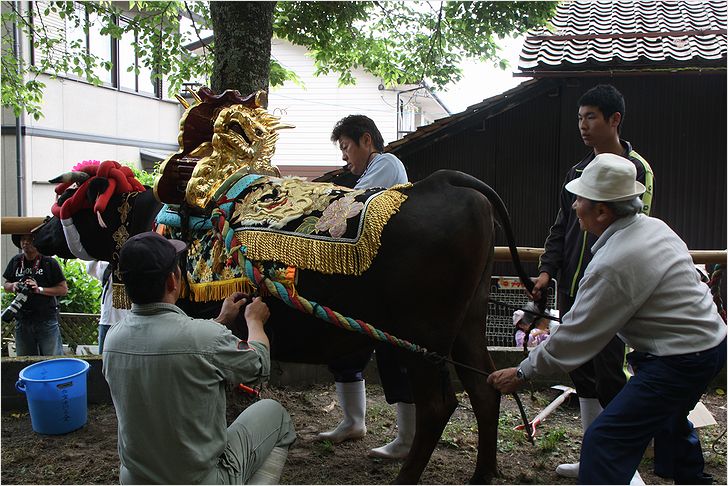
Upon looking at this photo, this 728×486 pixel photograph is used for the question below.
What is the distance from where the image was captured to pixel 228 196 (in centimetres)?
345

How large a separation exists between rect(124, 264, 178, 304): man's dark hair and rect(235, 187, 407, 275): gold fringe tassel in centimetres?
80

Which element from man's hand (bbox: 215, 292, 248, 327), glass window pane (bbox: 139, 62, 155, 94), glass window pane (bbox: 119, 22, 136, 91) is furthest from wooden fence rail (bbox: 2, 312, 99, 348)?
glass window pane (bbox: 139, 62, 155, 94)

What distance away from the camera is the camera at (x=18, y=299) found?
5746mm

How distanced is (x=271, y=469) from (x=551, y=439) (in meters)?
2.18

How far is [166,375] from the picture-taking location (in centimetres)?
228

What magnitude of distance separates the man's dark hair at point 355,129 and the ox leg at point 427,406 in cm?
153

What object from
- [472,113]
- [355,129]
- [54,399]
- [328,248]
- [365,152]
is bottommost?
[54,399]

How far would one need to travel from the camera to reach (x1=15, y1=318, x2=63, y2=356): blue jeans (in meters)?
6.08

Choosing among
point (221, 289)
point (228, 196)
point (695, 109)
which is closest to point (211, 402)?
point (221, 289)

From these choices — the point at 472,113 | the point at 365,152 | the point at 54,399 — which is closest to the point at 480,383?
the point at 365,152

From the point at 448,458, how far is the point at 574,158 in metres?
4.33

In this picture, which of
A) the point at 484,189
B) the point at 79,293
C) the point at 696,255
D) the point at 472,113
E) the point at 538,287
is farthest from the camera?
the point at 79,293

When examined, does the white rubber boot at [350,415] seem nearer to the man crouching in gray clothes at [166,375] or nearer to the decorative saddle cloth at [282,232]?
the decorative saddle cloth at [282,232]

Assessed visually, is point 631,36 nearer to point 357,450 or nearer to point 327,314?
point 357,450
